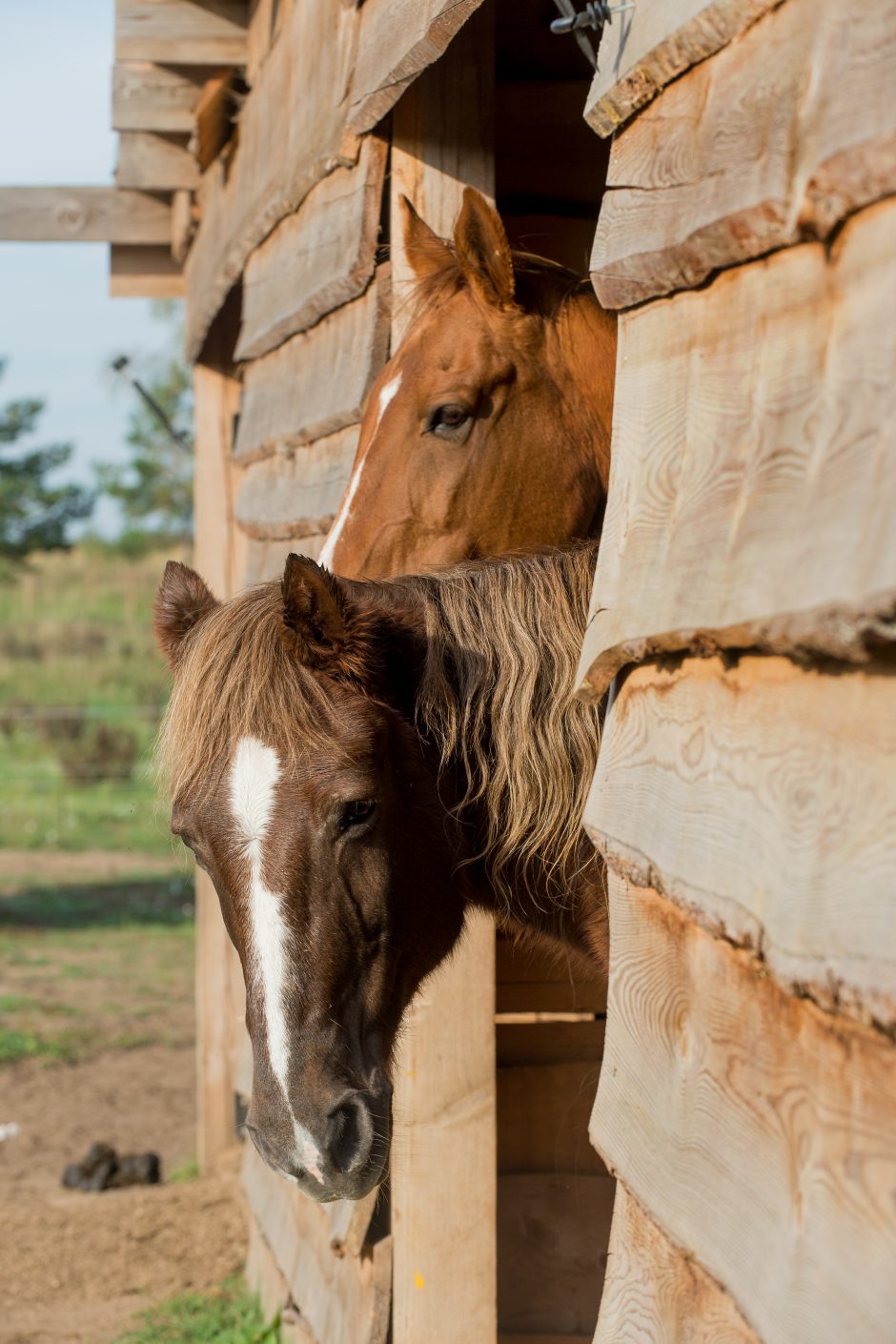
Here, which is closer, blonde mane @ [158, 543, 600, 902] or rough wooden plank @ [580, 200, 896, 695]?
rough wooden plank @ [580, 200, 896, 695]

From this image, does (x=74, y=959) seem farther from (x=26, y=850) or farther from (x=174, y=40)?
(x=174, y=40)

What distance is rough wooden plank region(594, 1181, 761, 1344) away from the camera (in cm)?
147

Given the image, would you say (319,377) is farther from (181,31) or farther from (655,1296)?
(655,1296)

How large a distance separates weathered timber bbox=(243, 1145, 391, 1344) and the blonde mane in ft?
4.61

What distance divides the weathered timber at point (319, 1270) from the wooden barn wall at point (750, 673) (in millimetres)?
1646

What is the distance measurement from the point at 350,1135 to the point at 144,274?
21.1 feet

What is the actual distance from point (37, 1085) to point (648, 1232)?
22.3ft

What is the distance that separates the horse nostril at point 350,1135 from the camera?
215 centimetres

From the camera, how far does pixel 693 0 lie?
1.51 m

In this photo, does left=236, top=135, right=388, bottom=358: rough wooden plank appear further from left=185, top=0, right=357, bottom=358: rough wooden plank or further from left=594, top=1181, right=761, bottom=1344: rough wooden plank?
left=594, top=1181, right=761, bottom=1344: rough wooden plank

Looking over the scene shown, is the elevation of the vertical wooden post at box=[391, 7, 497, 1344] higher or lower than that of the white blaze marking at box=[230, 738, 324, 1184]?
lower

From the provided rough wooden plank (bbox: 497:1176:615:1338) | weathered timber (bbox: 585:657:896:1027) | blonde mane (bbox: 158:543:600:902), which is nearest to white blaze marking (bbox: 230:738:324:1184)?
blonde mane (bbox: 158:543:600:902)

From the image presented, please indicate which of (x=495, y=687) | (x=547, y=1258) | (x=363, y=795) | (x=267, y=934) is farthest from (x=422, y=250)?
(x=547, y=1258)

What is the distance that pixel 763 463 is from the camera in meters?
1.34
